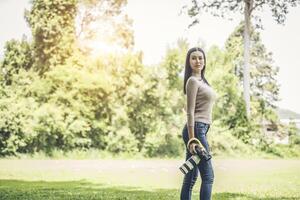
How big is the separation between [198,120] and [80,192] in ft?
6.81

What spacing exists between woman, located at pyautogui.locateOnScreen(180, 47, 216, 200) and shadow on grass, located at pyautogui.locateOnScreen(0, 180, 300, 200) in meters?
1.37

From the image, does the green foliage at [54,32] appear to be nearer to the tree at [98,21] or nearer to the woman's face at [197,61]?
the tree at [98,21]

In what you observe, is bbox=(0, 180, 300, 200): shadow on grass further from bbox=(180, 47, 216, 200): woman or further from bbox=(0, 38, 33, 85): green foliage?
bbox=(0, 38, 33, 85): green foliage

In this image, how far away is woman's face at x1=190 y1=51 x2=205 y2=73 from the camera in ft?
8.34

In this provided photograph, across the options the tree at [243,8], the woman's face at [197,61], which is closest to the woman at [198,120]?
the woman's face at [197,61]

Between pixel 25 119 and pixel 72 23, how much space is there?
1.41 m

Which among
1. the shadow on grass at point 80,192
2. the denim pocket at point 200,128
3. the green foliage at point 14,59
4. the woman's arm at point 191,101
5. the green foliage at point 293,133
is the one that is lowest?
the shadow on grass at point 80,192

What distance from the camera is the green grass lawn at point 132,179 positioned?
3.98 meters

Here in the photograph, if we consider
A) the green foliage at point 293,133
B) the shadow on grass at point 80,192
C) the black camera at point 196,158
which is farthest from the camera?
the green foliage at point 293,133

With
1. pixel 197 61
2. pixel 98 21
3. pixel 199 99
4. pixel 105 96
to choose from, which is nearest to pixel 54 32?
pixel 98 21

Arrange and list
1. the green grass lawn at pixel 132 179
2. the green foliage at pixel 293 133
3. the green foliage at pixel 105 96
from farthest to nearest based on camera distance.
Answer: the green foliage at pixel 293 133 → the green foliage at pixel 105 96 → the green grass lawn at pixel 132 179

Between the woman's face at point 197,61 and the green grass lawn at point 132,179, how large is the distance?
1.51 meters

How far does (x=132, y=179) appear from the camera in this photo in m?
5.21

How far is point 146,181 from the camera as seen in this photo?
5039mm
